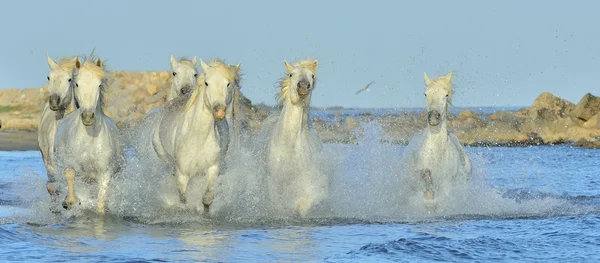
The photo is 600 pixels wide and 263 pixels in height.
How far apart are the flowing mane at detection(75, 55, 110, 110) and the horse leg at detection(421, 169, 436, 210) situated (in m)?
4.02

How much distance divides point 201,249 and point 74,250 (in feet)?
3.92

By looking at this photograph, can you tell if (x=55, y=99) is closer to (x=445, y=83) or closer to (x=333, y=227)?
(x=333, y=227)

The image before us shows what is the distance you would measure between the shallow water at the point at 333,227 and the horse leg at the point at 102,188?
108mm

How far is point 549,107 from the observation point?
144 feet

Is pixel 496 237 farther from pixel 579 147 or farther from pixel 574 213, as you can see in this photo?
pixel 579 147

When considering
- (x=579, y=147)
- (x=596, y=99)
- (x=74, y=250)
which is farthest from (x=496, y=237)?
(x=596, y=99)

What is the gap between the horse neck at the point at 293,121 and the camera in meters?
11.8

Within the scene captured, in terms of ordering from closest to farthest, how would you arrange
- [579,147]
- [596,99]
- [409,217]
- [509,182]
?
[409,217], [509,182], [579,147], [596,99]

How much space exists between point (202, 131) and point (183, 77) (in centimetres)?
218

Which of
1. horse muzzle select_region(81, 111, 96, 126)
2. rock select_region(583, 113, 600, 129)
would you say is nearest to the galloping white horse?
horse muzzle select_region(81, 111, 96, 126)

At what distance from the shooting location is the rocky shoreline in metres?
34.8

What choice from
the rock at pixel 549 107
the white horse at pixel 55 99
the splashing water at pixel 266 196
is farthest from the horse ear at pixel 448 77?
the rock at pixel 549 107

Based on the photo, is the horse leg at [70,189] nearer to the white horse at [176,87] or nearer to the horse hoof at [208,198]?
the horse hoof at [208,198]

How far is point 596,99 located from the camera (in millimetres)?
39406
